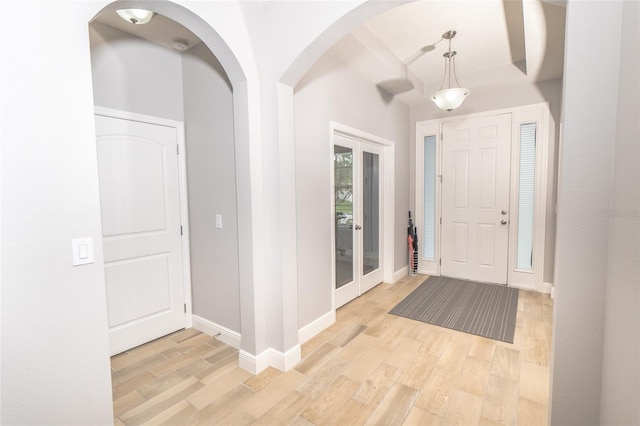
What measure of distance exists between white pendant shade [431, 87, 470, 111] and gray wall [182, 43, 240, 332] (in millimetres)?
2097

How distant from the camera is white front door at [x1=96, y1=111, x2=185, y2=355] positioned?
8.04 feet

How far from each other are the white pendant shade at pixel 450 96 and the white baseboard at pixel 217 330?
307cm

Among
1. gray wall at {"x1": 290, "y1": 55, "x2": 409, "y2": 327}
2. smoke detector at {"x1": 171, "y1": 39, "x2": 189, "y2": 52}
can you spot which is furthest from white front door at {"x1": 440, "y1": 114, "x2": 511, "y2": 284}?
smoke detector at {"x1": 171, "y1": 39, "x2": 189, "y2": 52}

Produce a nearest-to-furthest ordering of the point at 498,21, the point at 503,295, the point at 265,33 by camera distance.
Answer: the point at 265,33 < the point at 498,21 < the point at 503,295

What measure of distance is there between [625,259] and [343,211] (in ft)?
8.26

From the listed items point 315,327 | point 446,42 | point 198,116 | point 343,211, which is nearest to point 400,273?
point 343,211

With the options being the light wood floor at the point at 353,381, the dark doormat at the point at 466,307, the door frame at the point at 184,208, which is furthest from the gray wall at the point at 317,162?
the door frame at the point at 184,208

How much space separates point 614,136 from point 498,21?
2316 mm

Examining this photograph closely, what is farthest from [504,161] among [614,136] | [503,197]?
[614,136]

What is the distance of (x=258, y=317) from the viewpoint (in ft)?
7.39

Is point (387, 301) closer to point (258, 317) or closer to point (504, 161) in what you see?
point (258, 317)

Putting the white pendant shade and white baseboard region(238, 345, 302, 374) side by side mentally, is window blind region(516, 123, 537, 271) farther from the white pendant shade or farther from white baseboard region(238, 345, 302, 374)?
white baseboard region(238, 345, 302, 374)

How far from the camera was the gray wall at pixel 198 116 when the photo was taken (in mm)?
2424

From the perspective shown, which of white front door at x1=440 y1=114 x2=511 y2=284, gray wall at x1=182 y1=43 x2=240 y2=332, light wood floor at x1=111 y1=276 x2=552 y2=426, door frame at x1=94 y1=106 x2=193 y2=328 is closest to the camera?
light wood floor at x1=111 y1=276 x2=552 y2=426
